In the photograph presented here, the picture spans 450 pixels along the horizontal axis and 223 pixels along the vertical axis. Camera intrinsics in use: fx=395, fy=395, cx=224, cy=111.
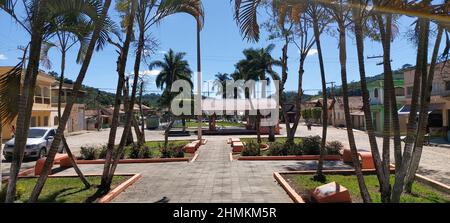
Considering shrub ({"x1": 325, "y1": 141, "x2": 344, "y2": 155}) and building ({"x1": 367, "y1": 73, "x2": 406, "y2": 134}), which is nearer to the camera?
shrub ({"x1": 325, "y1": 141, "x2": 344, "y2": 155})

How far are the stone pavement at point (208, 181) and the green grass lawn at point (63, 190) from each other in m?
0.76

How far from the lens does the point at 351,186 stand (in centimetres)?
940

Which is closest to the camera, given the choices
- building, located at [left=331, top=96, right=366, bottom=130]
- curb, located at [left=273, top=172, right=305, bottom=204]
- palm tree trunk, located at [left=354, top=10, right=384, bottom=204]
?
palm tree trunk, located at [left=354, top=10, right=384, bottom=204]

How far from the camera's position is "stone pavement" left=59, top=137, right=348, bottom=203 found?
8461mm

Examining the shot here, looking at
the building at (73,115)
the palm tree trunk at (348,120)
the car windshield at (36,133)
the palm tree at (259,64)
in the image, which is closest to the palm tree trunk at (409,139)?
the palm tree trunk at (348,120)

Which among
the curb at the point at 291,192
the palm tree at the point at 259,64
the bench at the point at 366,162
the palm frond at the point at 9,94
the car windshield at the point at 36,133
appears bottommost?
the curb at the point at 291,192

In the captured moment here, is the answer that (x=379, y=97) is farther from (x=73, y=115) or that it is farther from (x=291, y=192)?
(x=291, y=192)

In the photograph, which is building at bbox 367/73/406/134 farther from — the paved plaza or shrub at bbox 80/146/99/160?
shrub at bbox 80/146/99/160

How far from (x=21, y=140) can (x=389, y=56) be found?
5.78 m

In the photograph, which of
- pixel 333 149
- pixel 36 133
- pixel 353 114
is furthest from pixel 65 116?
pixel 353 114

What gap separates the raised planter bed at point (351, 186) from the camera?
8.11 m

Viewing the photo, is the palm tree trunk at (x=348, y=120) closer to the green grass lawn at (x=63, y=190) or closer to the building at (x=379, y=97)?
the green grass lawn at (x=63, y=190)

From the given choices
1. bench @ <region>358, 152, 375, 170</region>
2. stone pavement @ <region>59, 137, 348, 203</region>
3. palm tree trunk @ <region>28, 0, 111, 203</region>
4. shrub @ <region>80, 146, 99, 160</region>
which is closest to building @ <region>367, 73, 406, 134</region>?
stone pavement @ <region>59, 137, 348, 203</region>

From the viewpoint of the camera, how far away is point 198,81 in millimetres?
24562
